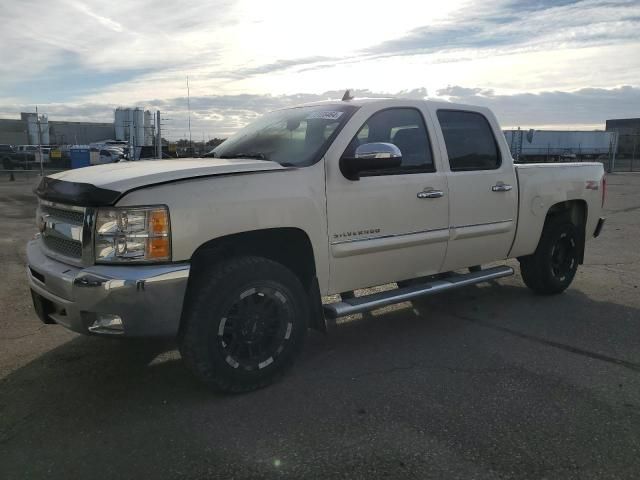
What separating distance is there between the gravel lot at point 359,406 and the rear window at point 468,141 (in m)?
1.48

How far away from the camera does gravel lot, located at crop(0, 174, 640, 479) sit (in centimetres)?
282

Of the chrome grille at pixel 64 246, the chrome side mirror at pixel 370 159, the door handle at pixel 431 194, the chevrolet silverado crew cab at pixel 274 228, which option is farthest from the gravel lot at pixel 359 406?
the chrome side mirror at pixel 370 159

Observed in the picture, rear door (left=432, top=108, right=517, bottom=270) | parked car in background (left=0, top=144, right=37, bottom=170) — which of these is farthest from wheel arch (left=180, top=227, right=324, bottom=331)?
parked car in background (left=0, top=144, right=37, bottom=170)

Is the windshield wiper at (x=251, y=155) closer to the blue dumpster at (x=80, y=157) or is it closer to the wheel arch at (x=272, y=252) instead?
the wheel arch at (x=272, y=252)

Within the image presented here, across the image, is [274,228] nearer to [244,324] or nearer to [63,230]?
[244,324]

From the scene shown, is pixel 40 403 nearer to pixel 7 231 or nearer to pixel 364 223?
pixel 364 223

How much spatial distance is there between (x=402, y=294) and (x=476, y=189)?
48.5 inches

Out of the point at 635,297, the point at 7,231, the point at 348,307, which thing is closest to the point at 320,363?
the point at 348,307

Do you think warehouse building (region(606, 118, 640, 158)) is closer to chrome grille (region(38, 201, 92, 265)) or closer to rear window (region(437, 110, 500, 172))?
rear window (region(437, 110, 500, 172))

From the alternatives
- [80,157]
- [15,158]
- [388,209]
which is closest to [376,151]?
[388,209]

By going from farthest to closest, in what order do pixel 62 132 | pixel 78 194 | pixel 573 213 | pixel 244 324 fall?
pixel 62 132
pixel 573 213
pixel 244 324
pixel 78 194

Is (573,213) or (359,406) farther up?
(573,213)

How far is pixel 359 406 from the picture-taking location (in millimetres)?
3428

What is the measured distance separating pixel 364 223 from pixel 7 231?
8.22 meters
